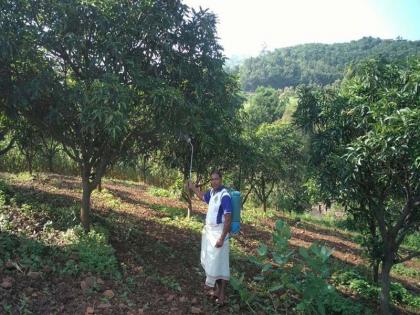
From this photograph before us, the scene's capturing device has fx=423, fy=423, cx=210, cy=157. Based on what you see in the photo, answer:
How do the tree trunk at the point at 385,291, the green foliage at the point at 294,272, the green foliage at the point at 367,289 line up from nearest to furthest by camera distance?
Result: the green foliage at the point at 294,272
the tree trunk at the point at 385,291
the green foliage at the point at 367,289

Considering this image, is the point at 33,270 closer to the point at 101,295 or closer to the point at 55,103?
the point at 101,295

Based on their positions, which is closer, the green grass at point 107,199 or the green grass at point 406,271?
the green grass at point 107,199

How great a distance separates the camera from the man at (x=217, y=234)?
5.27 metres

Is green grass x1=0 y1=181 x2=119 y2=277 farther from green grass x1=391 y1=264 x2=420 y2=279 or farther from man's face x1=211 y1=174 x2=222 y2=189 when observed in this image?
green grass x1=391 y1=264 x2=420 y2=279

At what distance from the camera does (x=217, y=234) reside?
212 inches

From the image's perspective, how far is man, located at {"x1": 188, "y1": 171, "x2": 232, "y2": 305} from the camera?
208 inches

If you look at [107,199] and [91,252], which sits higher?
[107,199]

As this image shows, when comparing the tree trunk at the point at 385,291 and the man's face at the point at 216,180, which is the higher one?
the man's face at the point at 216,180

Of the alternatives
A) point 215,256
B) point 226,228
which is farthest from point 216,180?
point 215,256

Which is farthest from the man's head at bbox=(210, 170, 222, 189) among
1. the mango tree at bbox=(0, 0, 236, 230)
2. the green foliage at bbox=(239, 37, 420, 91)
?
the green foliage at bbox=(239, 37, 420, 91)

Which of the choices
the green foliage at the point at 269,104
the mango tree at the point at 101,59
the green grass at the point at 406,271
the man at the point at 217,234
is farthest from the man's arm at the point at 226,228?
the green foliage at the point at 269,104

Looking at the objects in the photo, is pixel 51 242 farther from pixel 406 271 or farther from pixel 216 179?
pixel 406 271

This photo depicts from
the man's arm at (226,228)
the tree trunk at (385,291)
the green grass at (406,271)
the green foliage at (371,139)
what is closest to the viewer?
the man's arm at (226,228)

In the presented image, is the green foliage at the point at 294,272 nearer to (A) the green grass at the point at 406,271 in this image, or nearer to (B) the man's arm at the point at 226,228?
(B) the man's arm at the point at 226,228
